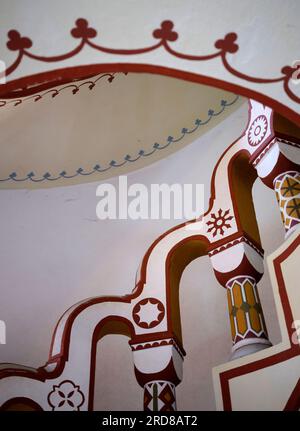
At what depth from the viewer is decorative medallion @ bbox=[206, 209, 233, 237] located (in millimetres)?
5156

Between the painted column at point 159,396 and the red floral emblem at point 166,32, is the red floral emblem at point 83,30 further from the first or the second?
the painted column at point 159,396

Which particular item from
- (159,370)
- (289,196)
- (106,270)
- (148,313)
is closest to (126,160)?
(106,270)

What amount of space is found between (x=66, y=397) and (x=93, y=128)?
13.1 feet

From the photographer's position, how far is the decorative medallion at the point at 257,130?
505cm

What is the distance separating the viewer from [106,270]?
7.05 meters

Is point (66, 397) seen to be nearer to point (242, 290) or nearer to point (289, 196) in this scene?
point (242, 290)

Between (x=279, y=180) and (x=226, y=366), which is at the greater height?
(x=279, y=180)

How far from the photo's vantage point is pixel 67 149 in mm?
7719

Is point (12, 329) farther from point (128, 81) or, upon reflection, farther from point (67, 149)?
point (128, 81)

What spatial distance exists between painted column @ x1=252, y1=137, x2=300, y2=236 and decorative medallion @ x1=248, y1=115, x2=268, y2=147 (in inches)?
5.9

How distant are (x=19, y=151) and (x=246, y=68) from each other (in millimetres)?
5290
